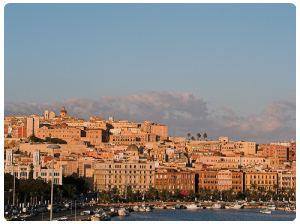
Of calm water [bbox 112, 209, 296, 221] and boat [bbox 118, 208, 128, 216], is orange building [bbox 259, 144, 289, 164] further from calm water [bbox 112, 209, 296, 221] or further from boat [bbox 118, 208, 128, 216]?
boat [bbox 118, 208, 128, 216]

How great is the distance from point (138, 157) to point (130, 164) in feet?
5.81

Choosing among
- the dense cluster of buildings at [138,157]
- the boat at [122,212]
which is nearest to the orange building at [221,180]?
the dense cluster of buildings at [138,157]

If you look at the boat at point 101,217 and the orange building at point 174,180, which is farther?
the orange building at point 174,180

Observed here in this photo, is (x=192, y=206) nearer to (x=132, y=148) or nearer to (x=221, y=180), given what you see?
(x=221, y=180)

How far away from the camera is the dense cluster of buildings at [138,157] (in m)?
21.3

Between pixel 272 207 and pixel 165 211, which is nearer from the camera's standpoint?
pixel 165 211

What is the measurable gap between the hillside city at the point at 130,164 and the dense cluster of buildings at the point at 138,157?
0.02m

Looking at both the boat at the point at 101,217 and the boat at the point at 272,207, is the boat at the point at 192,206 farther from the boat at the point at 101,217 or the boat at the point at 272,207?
the boat at the point at 101,217

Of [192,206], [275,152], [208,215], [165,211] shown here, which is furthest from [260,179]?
[208,215]

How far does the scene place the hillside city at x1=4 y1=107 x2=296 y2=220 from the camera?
18938 mm

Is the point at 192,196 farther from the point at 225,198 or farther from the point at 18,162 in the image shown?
the point at 18,162

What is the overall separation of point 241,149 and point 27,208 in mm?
15734

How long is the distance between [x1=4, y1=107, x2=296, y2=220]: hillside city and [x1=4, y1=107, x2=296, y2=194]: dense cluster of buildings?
0.02 metres

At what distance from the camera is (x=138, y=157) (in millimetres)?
23562
